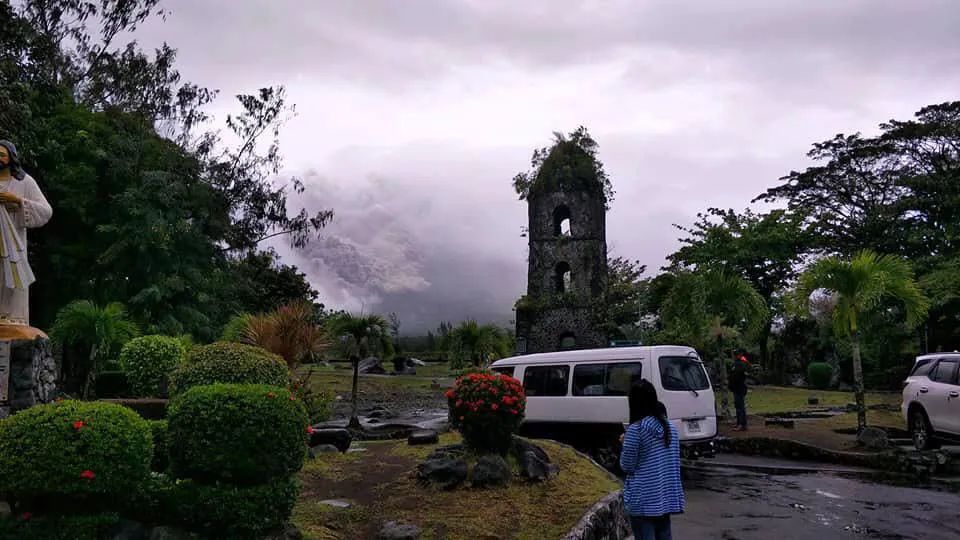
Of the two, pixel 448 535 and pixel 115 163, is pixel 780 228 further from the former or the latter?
pixel 448 535

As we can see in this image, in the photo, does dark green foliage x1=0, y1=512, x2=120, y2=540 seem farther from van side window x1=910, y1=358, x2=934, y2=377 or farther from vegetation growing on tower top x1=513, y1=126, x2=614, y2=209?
vegetation growing on tower top x1=513, y1=126, x2=614, y2=209

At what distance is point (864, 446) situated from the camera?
13531mm

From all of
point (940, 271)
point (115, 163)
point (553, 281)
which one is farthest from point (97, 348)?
point (940, 271)

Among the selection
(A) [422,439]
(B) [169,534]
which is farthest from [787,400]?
(B) [169,534]

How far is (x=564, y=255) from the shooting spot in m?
32.7

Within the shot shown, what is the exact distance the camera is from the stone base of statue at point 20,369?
6.50 m

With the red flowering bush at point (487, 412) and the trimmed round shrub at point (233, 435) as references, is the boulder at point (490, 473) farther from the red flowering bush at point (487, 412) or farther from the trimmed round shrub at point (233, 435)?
the trimmed round shrub at point (233, 435)

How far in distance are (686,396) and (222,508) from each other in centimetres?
811

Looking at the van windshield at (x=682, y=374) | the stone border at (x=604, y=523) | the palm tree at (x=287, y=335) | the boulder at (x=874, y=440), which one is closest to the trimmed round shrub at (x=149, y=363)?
the palm tree at (x=287, y=335)

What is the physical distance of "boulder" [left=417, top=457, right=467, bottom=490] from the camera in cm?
853

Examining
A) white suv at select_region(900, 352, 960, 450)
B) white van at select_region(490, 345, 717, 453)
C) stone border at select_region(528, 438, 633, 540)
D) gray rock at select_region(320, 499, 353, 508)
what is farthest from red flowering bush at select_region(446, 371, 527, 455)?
white suv at select_region(900, 352, 960, 450)

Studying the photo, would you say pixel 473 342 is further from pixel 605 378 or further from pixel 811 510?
pixel 811 510

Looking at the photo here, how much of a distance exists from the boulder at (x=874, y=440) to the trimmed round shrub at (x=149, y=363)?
544 inches

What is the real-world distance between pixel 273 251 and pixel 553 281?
14596 mm
